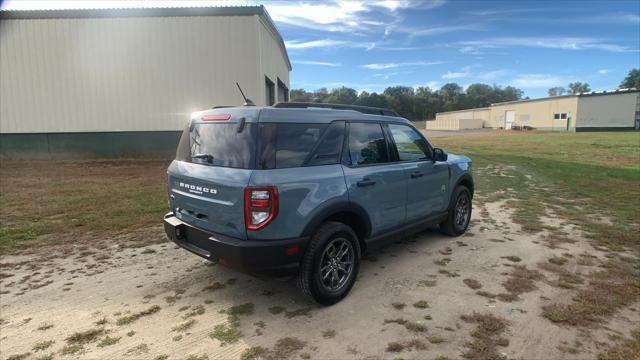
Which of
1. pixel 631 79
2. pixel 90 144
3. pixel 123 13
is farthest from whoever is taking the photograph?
pixel 631 79

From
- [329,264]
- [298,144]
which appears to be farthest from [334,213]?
[298,144]

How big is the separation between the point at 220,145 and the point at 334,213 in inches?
48.1

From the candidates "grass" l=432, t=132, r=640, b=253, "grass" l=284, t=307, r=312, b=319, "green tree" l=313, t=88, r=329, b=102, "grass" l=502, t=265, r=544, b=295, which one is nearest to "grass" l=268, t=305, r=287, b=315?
"grass" l=284, t=307, r=312, b=319

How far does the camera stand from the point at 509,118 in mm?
63531

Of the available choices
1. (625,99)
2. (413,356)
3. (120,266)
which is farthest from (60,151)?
(625,99)

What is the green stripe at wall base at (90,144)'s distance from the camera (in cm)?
1555

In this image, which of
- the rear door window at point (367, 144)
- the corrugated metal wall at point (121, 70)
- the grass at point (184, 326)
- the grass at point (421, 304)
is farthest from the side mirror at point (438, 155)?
the corrugated metal wall at point (121, 70)

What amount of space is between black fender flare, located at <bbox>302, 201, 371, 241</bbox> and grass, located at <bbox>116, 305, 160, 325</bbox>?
1569mm

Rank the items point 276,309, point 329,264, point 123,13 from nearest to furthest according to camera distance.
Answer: point 276,309
point 329,264
point 123,13

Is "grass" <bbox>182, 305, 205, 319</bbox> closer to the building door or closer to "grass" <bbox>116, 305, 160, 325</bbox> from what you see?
"grass" <bbox>116, 305, 160, 325</bbox>

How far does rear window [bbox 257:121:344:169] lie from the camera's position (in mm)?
3134

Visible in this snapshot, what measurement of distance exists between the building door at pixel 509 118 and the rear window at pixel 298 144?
67.7 meters

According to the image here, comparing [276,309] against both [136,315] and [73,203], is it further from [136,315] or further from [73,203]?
[73,203]

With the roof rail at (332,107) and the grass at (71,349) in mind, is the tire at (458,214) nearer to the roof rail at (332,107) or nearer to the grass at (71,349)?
the roof rail at (332,107)
